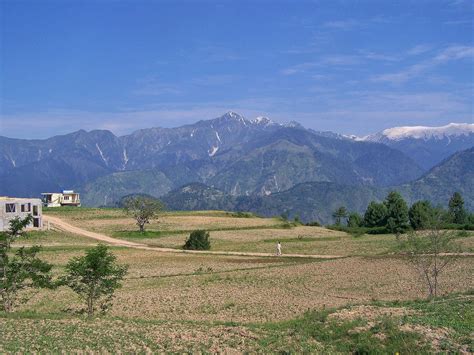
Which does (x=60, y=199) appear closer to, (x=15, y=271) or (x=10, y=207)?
(x=10, y=207)

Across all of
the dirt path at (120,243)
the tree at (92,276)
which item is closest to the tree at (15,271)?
the tree at (92,276)

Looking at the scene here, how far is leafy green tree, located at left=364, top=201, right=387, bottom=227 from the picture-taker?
122188 mm

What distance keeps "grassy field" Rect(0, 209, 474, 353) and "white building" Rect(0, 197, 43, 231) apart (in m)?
7.42

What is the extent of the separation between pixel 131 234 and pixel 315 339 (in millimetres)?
75334

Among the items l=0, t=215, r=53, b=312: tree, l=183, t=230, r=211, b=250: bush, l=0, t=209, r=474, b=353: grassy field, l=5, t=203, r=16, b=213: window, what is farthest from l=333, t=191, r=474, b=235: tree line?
l=0, t=215, r=53, b=312: tree


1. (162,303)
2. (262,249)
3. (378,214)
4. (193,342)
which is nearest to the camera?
(193,342)

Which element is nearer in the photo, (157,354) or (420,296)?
(157,354)

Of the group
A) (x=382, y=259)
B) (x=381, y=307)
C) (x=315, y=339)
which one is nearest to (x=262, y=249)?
(x=382, y=259)

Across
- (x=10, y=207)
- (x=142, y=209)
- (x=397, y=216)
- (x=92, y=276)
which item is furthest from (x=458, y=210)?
(x=92, y=276)

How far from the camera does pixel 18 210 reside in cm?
9431

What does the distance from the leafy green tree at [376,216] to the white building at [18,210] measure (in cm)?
7012

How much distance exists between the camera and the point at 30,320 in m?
27.0

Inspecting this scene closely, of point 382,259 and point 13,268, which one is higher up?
point 13,268

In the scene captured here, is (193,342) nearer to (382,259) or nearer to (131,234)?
(382,259)
